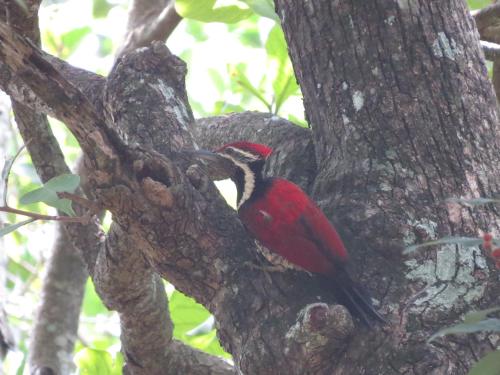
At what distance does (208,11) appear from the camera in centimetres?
354

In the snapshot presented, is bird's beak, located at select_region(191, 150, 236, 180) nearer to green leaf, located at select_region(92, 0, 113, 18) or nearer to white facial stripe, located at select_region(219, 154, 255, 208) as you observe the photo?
white facial stripe, located at select_region(219, 154, 255, 208)

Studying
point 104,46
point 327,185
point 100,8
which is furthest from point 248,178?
point 104,46

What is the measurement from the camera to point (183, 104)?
9.55 feet

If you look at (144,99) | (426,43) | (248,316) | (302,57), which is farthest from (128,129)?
(426,43)

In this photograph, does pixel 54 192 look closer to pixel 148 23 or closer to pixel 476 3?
pixel 476 3

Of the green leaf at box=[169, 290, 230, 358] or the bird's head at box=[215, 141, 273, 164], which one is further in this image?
the green leaf at box=[169, 290, 230, 358]

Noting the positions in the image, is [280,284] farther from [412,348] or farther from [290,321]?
[412,348]

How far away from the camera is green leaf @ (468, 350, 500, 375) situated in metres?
1.51

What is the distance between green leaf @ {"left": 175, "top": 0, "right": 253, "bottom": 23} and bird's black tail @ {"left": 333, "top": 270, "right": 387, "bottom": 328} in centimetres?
158

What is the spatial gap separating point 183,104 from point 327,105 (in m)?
0.52

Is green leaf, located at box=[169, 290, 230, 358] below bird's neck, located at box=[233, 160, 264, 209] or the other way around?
below

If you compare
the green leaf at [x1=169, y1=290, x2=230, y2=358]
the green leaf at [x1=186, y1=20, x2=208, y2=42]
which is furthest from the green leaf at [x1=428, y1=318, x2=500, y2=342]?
the green leaf at [x1=186, y1=20, x2=208, y2=42]

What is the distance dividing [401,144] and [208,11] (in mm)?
1328

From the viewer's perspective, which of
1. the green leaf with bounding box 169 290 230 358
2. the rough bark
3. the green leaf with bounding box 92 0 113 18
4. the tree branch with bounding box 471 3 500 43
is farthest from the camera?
the green leaf with bounding box 92 0 113 18
